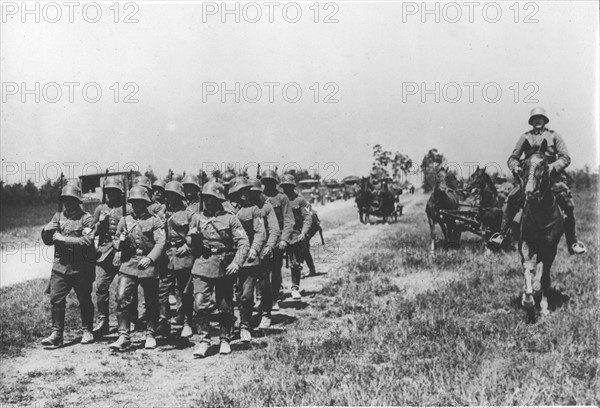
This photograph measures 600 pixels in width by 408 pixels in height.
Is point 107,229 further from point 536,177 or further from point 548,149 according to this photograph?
point 548,149

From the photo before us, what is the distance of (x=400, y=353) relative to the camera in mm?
6199

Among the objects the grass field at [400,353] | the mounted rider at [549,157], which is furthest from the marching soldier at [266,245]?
the mounted rider at [549,157]

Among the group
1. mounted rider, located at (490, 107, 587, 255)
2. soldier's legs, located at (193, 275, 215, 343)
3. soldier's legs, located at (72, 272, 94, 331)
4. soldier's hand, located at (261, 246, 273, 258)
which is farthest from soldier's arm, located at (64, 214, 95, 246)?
mounted rider, located at (490, 107, 587, 255)

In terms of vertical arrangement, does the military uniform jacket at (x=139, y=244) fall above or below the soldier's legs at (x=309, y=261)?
above

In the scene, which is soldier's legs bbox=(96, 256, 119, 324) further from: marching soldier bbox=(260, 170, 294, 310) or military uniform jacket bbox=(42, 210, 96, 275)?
marching soldier bbox=(260, 170, 294, 310)

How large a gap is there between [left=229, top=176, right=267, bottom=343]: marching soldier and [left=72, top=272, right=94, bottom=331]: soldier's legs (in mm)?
1993

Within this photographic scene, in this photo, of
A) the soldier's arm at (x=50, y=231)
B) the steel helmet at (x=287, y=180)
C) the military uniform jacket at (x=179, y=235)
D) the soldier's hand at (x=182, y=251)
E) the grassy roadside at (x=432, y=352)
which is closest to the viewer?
the grassy roadside at (x=432, y=352)

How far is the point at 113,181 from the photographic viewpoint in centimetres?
774

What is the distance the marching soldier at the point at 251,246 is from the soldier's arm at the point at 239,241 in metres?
0.22

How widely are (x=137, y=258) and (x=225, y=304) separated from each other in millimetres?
1309

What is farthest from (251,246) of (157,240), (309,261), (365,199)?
(365,199)

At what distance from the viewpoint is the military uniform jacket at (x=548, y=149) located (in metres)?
7.93

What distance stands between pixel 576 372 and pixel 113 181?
6015 millimetres

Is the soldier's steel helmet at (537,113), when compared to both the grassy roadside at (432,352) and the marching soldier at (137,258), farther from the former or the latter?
the marching soldier at (137,258)
